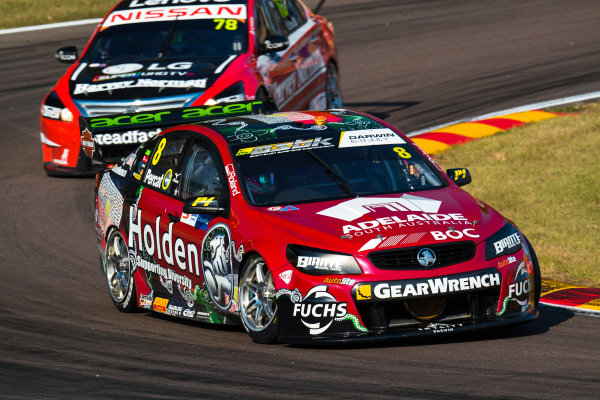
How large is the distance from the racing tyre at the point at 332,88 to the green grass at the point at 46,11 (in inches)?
419

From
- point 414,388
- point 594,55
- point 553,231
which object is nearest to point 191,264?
Answer: point 414,388

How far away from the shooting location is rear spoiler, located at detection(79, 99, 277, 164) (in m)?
11.6

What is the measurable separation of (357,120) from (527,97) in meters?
8.44

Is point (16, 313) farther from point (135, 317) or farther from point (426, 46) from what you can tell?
point (426, 46)

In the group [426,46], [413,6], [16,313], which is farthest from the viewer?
[413,6]

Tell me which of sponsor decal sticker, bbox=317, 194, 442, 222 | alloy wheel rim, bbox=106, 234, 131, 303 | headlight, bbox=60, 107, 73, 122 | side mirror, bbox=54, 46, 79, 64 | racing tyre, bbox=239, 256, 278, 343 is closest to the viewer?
racing tyre, bbox=239, 256, 278, 343

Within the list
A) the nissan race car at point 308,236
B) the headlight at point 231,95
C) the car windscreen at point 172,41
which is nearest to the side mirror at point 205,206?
the nissan race car at point 308,236

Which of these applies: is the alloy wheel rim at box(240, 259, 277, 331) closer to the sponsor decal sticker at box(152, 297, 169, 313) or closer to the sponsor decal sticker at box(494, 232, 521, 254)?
the sponsor decal sticker at box(152, 297, 169, 313)

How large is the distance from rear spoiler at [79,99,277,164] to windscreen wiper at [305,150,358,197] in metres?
2.67

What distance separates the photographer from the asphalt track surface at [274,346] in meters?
7.00

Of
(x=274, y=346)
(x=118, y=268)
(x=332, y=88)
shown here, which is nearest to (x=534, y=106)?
(x=332, y=88)

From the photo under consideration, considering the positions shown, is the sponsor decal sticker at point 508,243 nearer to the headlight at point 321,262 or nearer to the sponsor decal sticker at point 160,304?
the headlight at point 321,262

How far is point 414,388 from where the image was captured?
22.4ft

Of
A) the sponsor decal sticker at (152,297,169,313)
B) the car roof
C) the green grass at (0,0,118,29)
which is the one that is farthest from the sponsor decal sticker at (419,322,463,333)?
the green grass at (0,0,118,29)
